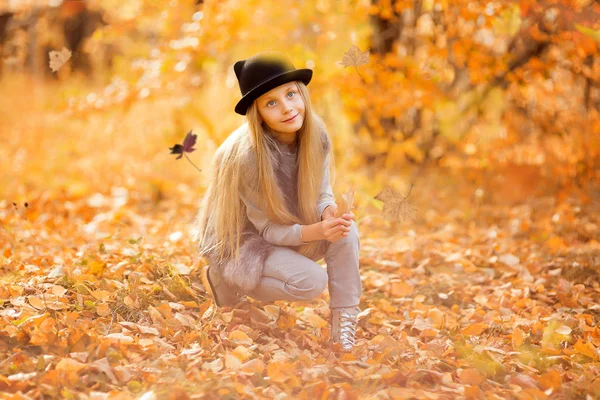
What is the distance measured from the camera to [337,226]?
230cm

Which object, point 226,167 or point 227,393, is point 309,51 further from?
point 227,393

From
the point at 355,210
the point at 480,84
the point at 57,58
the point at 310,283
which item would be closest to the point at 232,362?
the point at 310,283

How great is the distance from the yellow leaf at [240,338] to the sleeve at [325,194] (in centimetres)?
56

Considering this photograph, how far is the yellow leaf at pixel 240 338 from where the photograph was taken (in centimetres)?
239

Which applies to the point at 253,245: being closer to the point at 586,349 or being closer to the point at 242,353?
the point at 242,353

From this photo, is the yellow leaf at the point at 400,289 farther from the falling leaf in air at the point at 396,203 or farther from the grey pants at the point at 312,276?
the grey pants at the point at 312,276

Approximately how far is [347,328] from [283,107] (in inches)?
36.9

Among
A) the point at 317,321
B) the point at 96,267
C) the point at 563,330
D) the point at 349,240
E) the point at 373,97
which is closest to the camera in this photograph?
the point at 349,240

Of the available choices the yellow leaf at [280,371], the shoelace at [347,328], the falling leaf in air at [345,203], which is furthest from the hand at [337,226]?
the yellow leaf at [280,371]

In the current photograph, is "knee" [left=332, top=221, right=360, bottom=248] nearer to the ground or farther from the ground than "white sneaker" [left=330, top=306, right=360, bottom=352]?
farther from the ground

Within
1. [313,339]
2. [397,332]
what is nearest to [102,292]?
[313,339]

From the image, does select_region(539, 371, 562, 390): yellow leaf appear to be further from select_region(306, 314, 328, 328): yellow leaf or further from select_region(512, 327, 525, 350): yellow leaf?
select_region(306, 314, 328, 328): yellow leaf

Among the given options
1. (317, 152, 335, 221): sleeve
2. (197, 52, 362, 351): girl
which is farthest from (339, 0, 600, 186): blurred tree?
(197, 52, 362, 351): girl

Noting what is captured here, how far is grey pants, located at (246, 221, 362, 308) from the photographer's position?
241 cm
